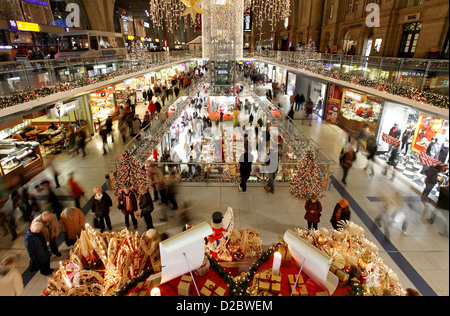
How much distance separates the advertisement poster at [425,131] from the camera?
794cm

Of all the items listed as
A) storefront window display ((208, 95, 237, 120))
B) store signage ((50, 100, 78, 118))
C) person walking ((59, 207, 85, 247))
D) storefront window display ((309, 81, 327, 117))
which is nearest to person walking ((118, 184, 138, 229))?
person walking ((59, 207, 85, 247))

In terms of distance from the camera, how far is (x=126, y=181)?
646 centimetres

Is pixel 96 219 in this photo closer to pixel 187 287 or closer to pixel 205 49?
pixel 187 287

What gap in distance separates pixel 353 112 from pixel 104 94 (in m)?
14.8

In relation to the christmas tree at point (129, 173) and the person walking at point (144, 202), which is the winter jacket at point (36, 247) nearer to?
the person walking at point (144, 202)

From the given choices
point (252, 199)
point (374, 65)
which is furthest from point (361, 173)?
point (252, 199)

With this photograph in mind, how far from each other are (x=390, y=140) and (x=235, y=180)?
24.1 ft

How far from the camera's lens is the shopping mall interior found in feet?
9.89

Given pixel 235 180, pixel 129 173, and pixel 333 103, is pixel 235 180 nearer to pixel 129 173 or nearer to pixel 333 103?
pixel 129 173

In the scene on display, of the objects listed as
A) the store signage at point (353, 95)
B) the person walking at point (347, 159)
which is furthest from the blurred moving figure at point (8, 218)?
the store signage at point (353, 95)

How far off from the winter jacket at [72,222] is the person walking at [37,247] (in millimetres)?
525

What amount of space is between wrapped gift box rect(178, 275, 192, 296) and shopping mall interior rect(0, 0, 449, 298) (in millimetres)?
16

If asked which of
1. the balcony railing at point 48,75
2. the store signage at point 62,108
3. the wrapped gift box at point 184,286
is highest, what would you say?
the balcony railing at point 48,75

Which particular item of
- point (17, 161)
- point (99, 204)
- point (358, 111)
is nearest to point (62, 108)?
point (17, 161)
